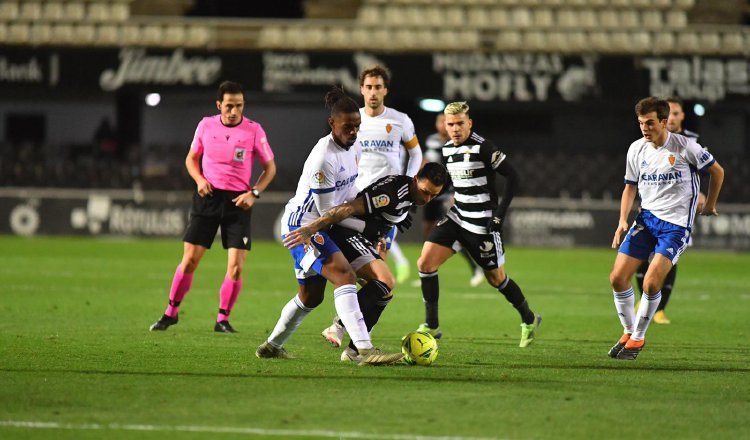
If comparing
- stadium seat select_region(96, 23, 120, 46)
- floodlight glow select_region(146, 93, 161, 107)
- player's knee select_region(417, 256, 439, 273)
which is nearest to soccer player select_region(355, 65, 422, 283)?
player's knee select_region(417, 256, 439, 273)

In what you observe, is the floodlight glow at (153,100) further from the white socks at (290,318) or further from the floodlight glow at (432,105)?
the white socks at (290,318)

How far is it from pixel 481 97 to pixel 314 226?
1489cm

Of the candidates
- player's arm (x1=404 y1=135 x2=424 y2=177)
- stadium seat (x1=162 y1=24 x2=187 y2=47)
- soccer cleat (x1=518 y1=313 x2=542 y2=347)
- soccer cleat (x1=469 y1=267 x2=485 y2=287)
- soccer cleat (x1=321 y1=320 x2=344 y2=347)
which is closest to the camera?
soccer cleat (x1=321 y1=320 x2=344 y2=347)

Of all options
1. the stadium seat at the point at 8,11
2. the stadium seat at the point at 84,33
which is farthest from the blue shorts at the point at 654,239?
the stadium seat at the point at 8,11

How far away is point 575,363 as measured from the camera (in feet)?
27.6

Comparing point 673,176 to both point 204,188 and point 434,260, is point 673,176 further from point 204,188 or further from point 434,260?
point 204,188

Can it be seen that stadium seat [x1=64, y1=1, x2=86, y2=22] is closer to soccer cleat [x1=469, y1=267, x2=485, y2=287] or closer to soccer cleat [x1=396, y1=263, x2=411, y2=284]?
soccer cleat [x1=396, y1=263, x2=411, y2=284]

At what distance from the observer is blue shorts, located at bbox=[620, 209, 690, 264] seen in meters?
8.79

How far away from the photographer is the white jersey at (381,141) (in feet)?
33.6

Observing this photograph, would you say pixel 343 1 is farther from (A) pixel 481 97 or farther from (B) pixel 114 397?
(B) pixel 114 397

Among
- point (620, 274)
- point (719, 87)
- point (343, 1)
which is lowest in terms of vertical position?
point (620, 274)

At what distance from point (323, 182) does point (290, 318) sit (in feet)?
3.32

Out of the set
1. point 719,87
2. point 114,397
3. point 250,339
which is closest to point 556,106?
point 719,87

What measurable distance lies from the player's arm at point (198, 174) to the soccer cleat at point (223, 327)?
43.3 inches
